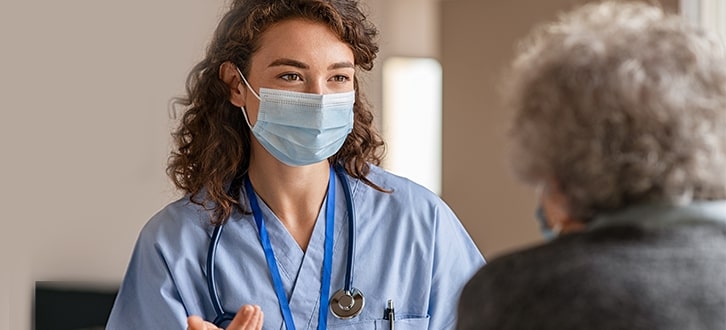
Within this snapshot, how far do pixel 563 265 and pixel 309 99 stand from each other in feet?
3.44

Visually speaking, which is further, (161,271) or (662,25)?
(161,271)

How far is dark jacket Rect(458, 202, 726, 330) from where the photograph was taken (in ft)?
3.41

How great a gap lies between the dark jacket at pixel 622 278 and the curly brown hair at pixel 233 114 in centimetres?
104

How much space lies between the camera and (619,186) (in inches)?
44.0

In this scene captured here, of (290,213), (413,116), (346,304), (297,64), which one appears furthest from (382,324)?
(413,116)

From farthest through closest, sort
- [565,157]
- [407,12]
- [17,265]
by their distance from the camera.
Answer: [407,12]
[17,265]
[565,157]

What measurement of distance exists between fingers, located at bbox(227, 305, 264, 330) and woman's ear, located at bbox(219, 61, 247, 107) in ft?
1.96

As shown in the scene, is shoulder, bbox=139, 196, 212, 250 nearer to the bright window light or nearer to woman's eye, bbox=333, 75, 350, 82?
woman's eye, bbox=333, 75, 350, 82

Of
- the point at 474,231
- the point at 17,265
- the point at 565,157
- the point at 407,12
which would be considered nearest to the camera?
the point at 565,157

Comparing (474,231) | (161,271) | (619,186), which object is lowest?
(474,231)

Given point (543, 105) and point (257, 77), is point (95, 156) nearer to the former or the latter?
point (257, 77)

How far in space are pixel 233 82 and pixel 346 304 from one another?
52 cm

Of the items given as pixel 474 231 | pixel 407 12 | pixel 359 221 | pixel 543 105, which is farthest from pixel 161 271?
pixel 407 12

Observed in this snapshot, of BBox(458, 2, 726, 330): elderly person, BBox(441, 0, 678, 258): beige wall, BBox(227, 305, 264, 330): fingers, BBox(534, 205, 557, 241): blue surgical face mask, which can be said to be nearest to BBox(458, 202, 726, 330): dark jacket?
BBox(458, 2, 726, 330): elderly person
